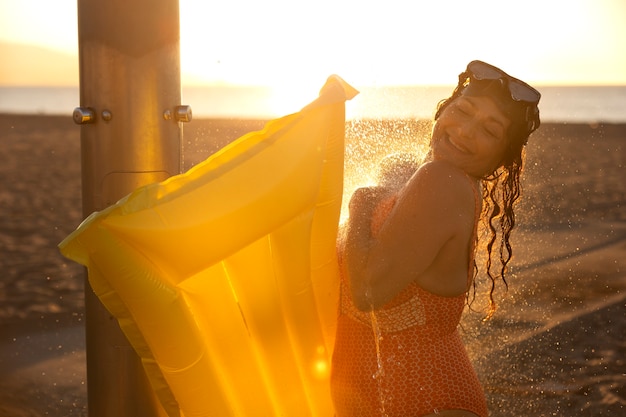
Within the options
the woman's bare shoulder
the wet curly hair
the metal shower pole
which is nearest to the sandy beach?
the wet curly hair

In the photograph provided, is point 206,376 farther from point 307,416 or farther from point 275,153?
point 275,153

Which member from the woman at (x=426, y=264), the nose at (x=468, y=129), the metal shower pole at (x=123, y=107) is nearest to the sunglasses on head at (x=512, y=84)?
the woman at (x=426, y=264)

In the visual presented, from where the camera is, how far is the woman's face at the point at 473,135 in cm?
234

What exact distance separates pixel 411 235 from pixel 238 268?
1.83 ft

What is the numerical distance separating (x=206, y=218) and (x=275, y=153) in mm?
285

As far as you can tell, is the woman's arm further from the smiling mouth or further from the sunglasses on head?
the sunglasses on head

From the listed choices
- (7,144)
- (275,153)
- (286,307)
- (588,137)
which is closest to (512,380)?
(286,307)

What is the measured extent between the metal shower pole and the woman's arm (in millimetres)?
792

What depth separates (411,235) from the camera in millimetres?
2150

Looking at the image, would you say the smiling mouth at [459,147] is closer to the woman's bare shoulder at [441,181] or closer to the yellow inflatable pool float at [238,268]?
the woman's bare shoulder at [441,181]

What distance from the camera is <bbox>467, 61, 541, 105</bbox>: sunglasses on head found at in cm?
234

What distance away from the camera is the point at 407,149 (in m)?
2.89

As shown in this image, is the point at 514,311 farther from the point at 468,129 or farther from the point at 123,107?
the point at 123,107

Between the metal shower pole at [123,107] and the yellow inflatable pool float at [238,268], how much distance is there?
16.7 inches
